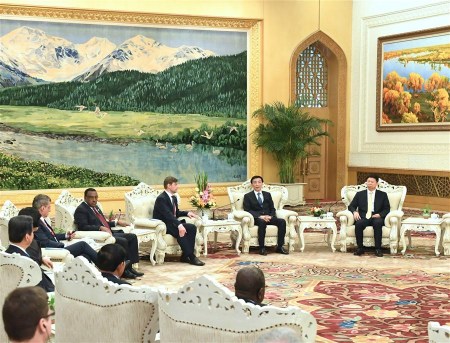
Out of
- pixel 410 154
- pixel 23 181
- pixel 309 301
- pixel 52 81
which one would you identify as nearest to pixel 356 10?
pixel 410 154

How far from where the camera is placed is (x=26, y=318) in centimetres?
250

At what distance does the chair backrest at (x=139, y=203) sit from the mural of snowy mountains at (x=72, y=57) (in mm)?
4745

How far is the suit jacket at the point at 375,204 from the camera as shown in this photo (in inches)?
406

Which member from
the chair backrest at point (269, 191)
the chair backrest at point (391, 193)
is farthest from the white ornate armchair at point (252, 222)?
the chair backrest at point (391, 193)

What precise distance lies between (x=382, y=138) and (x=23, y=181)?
7.20m

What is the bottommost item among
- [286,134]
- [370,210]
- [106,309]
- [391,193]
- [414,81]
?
[106,309]

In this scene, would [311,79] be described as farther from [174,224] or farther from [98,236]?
[98,236]

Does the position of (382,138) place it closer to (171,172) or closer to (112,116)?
(171,172)

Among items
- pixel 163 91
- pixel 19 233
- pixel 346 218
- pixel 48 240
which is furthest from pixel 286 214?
pixel 19 233

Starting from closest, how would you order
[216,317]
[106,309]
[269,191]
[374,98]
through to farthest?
[216,317], [106,309], [269,191], [374,98]

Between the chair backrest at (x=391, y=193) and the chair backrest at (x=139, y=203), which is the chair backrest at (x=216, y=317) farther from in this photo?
the chair backrest at (x=391, y=193)

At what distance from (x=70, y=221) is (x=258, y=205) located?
279cm

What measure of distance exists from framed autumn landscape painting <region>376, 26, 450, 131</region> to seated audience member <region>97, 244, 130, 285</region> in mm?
10939

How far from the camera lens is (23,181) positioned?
13523 millimetres
